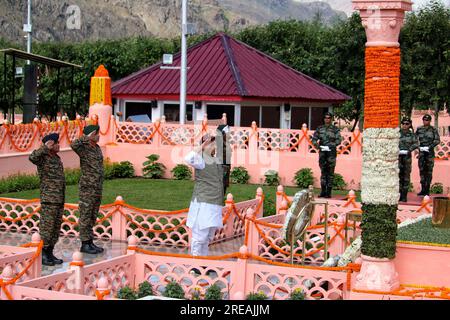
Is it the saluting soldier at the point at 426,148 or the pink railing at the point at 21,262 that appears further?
the saluting soldier at the point at 426,148

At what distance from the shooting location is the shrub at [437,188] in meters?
21.4

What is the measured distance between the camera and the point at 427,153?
19.5 m

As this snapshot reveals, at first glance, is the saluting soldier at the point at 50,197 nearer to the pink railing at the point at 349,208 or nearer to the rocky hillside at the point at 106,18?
the pink railing at the point at 349,208

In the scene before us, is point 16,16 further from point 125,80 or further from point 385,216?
point 385,216

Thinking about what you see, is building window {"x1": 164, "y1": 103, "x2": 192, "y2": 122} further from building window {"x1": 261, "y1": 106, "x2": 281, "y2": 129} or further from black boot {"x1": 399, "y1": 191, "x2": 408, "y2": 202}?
black boot {"x1": 399, "y1": 191, "x2": 408, "y2": 202}

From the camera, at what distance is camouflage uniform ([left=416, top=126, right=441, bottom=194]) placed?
19.2 metres

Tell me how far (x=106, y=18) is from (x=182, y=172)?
95739 millimetres

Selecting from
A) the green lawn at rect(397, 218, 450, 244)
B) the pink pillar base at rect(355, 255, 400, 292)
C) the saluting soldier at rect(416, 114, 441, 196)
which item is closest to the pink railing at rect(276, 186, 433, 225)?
A: the green lawn at rect(397, 218, 450, 244)

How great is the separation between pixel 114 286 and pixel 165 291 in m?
0.55

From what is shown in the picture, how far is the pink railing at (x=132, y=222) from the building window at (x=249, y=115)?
40.5 ft

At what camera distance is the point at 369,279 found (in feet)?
31.0

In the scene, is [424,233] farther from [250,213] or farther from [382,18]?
[250,213]

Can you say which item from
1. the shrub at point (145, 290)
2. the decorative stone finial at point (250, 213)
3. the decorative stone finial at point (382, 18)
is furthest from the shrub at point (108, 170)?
the decorative stone finial at point (382, 18)

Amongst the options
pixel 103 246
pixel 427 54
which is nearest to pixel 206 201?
pixel 103 246
